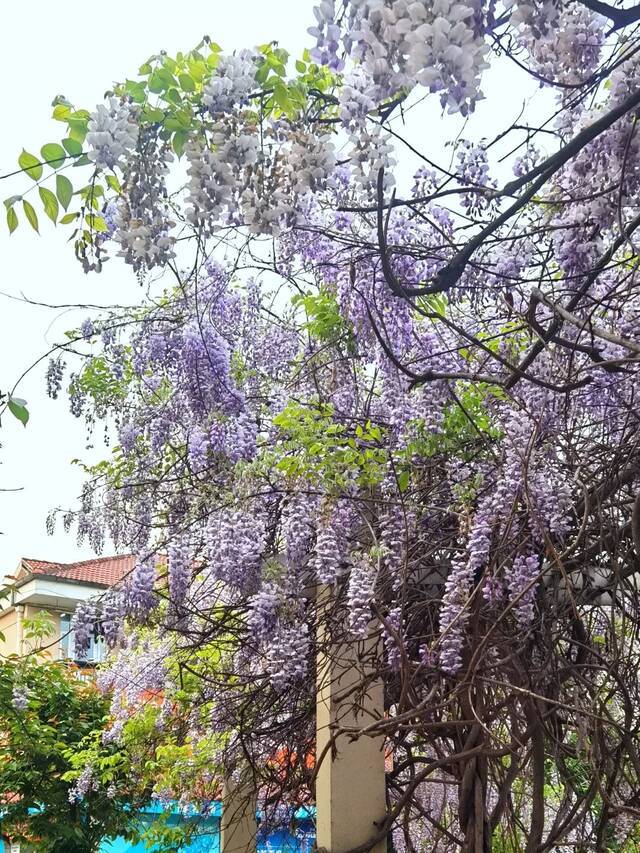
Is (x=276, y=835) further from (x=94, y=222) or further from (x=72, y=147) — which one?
(x=72, y=147)

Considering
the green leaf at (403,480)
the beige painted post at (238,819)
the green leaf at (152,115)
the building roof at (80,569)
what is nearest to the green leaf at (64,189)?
the green leaf at (152,115)

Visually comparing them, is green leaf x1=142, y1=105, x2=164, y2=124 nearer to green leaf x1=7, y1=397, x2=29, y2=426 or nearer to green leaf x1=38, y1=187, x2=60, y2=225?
green leaf x1=38, y1=187, x2=60, y2=225

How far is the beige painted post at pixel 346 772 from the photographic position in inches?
110

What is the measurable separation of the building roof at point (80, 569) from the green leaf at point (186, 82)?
11748 millimetres

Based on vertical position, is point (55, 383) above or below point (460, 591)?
above

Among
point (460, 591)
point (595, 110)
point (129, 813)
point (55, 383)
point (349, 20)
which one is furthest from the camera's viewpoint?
point (129, 813)

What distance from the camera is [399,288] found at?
5.93ft

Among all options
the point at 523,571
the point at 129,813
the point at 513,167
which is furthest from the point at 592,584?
the point at 129,813

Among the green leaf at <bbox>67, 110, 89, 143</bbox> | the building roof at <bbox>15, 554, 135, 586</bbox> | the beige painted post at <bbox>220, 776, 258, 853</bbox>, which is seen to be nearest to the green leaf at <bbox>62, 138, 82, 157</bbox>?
the green leaf at <bbox>67, 110, 89, 143</bbox>

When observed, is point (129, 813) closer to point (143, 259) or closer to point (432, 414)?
point (432, 414)

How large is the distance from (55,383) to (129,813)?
419 cm

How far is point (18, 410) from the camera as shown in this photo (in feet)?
6.24

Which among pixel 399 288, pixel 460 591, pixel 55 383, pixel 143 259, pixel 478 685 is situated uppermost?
pixel 55 383

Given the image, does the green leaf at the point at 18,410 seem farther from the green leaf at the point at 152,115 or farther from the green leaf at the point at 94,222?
the green leaf at the point at 152,115
